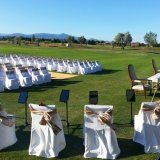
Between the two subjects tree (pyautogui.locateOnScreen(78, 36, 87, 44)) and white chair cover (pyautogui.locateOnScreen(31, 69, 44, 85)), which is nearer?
white chair cover (pyautogui.locateOnScreen(31, 69, 44, 85))

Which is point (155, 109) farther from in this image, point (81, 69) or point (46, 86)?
point (81, 69)

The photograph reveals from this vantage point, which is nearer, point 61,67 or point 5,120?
point 5,120

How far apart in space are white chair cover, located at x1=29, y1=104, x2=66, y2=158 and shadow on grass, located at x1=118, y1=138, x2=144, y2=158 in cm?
161

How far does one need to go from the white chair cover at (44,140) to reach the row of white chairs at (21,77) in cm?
1039

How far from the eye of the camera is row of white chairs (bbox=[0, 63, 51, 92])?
21219mm

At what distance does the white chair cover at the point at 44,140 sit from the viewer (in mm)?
10109

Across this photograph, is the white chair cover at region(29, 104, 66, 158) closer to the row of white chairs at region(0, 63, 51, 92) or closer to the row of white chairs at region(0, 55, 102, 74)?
the row of white chairs at region(0, 63, 51, 92)

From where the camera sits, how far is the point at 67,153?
10.3 meters

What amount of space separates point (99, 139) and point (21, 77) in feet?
43.2

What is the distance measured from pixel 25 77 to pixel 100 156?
1326 centimetres

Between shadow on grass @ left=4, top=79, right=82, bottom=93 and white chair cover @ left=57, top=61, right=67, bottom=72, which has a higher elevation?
white chair cover @ left=57, top=61, right=67, bottom=72

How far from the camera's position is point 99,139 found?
10133mm

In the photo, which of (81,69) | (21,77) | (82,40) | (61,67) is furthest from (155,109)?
(82,40)

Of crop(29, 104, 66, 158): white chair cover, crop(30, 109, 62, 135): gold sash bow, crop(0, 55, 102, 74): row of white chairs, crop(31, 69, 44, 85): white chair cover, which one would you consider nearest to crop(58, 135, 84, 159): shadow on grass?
crop(29, 104, 66, 158): white chair cover
